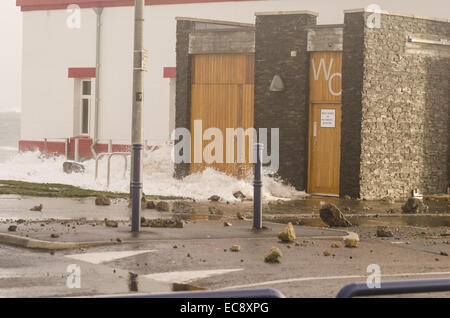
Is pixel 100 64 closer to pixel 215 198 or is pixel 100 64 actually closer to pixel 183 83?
pixel 183 83

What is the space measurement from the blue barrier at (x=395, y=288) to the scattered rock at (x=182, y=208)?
39.0ft

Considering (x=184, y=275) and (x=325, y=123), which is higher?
(x=325, y=123)

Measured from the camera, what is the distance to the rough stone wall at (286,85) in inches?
958

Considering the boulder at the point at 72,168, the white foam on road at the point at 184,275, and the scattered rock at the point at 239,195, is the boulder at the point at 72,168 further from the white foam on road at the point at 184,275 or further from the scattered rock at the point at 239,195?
the white foam on road at the point at 184,275

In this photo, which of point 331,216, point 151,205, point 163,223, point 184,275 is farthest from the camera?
point 151,205

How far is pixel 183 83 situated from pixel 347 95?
16.8 feet

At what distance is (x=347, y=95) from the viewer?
2355 cm

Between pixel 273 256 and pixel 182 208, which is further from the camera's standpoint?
pixel 182 208

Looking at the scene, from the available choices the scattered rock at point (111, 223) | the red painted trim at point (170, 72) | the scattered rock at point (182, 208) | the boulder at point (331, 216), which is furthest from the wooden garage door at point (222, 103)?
the scattered rock at point (111, 223)

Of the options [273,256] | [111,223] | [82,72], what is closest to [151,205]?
[111,223]

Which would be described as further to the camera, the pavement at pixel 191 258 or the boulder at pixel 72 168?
the boulder at pixel 72 168

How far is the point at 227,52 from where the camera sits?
84.9 ft

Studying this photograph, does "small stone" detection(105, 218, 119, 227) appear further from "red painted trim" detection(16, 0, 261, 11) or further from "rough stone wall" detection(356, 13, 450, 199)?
"red painted trim" detection(16, 0, 261, 11)
